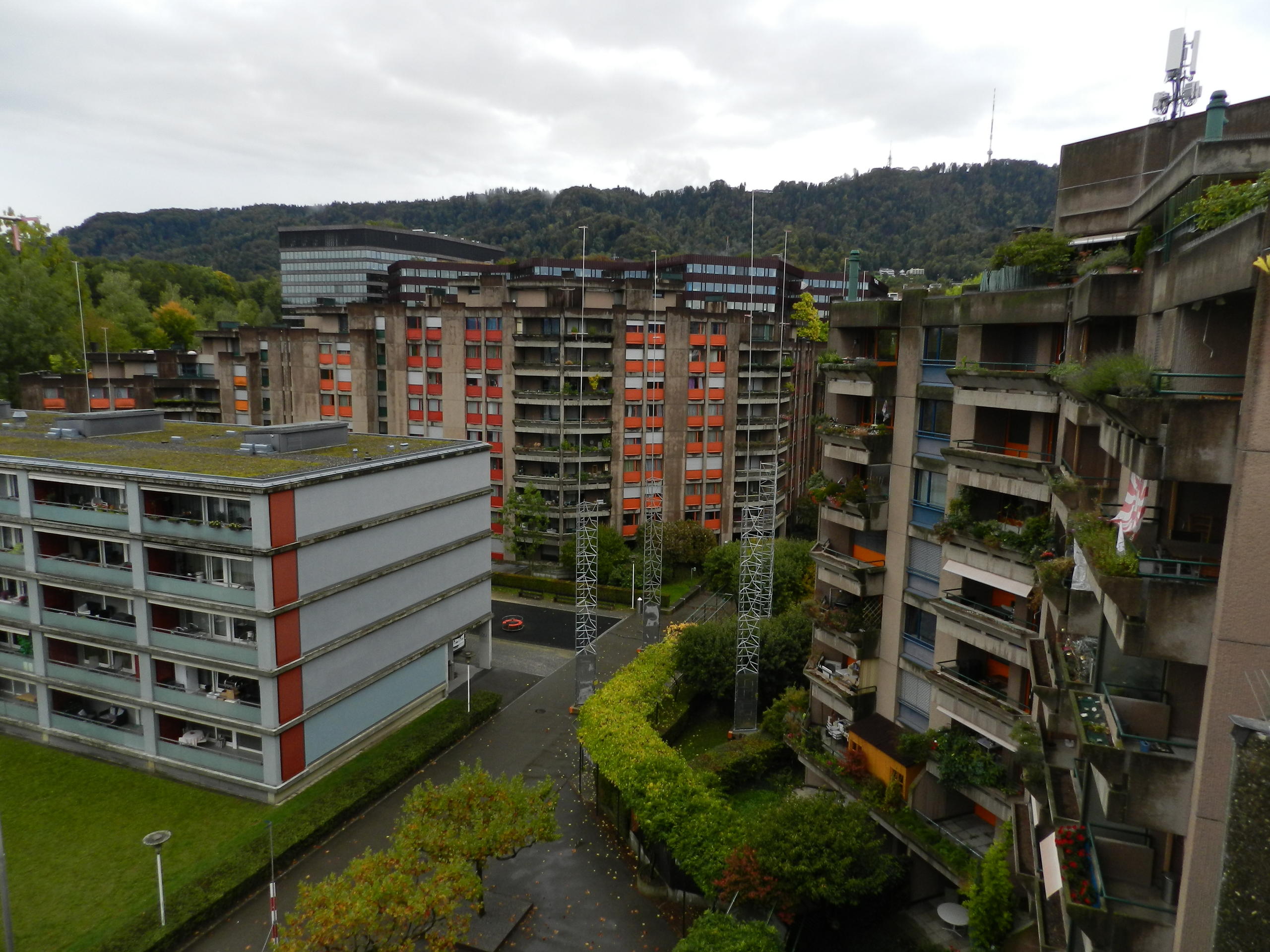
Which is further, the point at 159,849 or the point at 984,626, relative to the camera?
the point at 159,849

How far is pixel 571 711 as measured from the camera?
4312cm

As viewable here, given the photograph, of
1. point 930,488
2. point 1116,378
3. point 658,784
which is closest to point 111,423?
point 658,784

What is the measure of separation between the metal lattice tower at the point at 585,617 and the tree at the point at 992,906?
23.9 metres

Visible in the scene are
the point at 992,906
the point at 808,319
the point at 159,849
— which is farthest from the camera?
the point at 808,319

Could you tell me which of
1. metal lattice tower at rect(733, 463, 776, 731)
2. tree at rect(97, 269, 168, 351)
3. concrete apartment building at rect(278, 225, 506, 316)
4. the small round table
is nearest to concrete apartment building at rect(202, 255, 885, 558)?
metal lattice tower at rect(733, 463, 776, 731)

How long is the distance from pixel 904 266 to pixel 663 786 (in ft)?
560

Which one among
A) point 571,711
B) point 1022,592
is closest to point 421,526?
point 571,711

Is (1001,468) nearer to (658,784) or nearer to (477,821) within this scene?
(658,784)

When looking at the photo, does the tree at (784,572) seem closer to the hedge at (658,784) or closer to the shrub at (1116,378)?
the hedge at (658,784)

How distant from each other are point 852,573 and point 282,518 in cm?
2346

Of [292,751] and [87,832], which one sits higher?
[292,751]

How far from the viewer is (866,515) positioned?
98.5ft

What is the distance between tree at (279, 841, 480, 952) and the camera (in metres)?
21.1

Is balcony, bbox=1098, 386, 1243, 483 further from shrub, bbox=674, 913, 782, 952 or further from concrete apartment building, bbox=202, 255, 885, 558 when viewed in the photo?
concrete apartment building, bbox=202, 255, 885, 558
